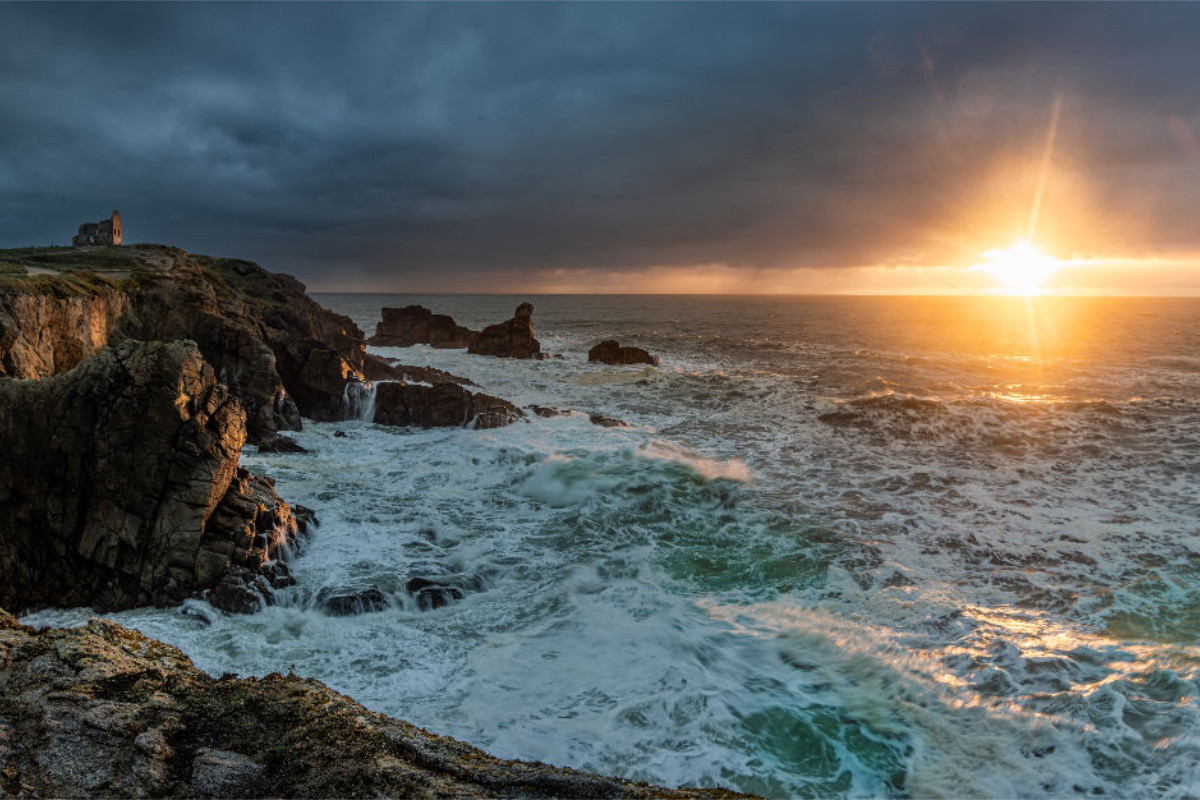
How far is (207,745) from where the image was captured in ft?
16.4

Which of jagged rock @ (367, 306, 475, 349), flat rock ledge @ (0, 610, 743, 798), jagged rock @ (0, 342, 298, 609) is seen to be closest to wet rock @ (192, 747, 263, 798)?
flat rock ledge @ (0, 610, 743, 798)

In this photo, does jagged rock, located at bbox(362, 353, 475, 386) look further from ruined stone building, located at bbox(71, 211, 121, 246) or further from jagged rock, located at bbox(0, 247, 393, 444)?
ruined stone building, located at bbox(71, 211, 121, 246)

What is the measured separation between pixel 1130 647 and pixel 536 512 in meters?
13.1

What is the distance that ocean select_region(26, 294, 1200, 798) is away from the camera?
7.93 m

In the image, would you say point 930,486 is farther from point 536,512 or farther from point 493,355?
point 493,355

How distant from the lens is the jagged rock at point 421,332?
62969 mm

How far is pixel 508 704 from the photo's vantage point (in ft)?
28.6

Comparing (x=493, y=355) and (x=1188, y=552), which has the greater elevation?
(x=493, y=355)

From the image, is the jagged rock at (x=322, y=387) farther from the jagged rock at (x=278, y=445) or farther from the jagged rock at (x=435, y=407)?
the jagged rock at (x=278, y=445)

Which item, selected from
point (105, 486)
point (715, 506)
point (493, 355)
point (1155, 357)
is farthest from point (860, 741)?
point (1155, 357)

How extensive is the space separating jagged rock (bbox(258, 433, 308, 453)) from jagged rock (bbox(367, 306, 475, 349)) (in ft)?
132

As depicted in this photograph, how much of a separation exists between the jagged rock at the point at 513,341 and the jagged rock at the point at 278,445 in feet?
105

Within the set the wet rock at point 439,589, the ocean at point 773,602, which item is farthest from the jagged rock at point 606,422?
the wet rock at point 439,589

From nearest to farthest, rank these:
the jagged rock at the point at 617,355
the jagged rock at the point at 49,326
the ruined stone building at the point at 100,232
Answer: the jagged rock at the point at 49,326
the ruined stone building at the point at 100,232
the jagged rock at the point at 617,355
